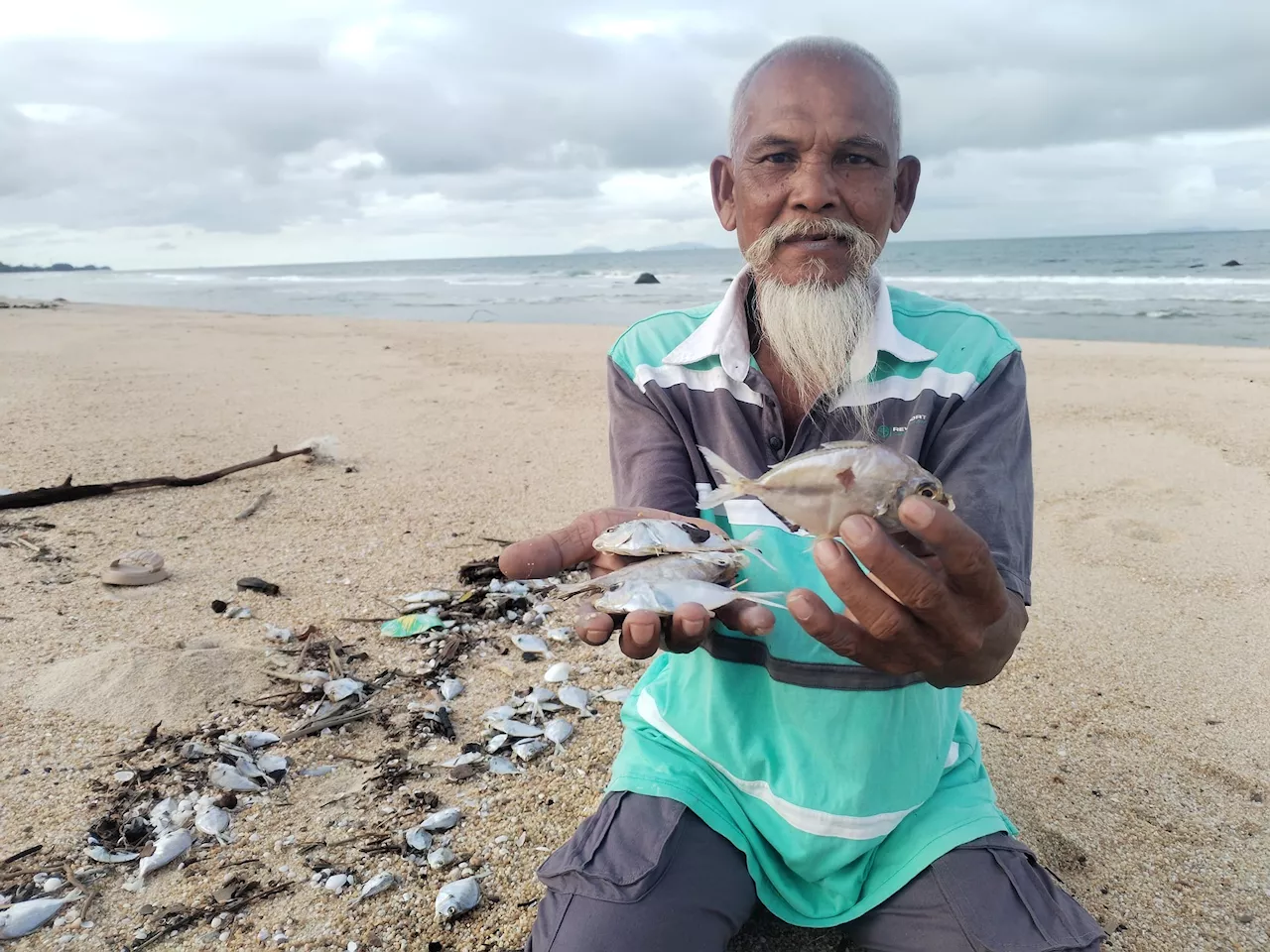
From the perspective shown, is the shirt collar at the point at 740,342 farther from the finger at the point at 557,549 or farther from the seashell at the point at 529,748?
the seashell at the point at 529,748

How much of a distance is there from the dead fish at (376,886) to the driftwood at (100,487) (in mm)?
3938

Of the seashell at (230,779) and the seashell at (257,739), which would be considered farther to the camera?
the seashell at (257,739)

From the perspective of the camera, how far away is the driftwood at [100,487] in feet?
16.1

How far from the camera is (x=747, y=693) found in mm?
2410

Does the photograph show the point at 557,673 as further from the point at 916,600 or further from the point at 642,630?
the point at 916,600

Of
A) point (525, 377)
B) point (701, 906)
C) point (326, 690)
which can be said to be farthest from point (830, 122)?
point (525, 377)

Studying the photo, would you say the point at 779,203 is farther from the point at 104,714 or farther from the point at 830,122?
the point at 104,714

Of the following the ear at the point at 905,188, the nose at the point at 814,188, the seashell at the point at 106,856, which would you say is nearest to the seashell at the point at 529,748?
the seashell at the point at 106,856

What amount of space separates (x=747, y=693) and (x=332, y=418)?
6344 mm

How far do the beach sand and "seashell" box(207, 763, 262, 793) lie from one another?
0.39 ft

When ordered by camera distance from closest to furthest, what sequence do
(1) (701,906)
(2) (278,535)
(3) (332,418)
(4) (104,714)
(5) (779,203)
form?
1. (1) (701,906)
2. (5) (779,203)
3. (4) (104,714)
4. (2) (278,535)
5. (3) (332,418)

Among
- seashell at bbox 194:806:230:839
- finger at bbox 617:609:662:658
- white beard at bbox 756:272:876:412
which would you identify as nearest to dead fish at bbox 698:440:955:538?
finger at bbox 617:609:662:658

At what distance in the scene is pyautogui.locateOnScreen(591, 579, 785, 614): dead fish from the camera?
197 cm

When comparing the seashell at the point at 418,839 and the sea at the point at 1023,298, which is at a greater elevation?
the sea at the point at 1023,298
